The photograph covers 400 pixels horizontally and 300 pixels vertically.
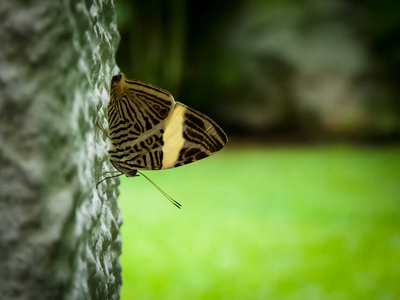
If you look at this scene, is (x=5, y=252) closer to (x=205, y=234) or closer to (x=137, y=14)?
(x=205, y=234)

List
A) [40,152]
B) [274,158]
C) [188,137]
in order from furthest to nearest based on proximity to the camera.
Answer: [274,158] < [188,137] < [40,152]

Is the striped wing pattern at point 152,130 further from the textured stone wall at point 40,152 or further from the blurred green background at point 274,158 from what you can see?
the blurred green background at point 274,158

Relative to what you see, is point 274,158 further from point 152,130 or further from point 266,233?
point 152,130

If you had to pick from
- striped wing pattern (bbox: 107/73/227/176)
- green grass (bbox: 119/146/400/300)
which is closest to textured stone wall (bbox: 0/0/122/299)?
striped wing pattern (bbox: 107/73/227/176)

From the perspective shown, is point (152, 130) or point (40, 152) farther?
point (152, 130)

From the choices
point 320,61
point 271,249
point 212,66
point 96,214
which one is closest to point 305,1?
point 320,61

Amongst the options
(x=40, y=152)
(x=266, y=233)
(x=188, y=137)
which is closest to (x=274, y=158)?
(x=266, y=233)

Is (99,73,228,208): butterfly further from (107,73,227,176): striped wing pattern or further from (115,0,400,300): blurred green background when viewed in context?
(115,0,400,300): blurred green background
